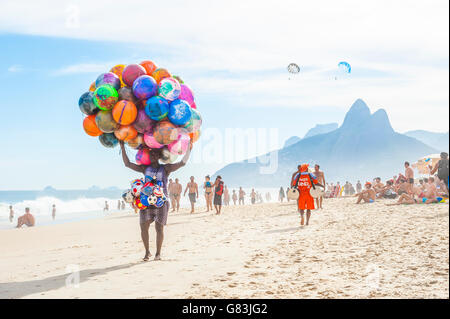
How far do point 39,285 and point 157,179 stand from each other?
7.46 feet

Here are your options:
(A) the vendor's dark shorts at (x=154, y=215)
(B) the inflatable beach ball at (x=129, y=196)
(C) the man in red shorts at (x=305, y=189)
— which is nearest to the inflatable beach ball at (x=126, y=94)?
(B) the inflatable beach ball at (x=129, y=196)

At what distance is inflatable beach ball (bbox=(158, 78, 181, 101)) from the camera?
6.02m

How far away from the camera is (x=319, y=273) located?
17.3 ft

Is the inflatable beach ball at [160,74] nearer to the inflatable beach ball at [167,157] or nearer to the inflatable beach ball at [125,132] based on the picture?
the inflatable beach ball at [125,132]

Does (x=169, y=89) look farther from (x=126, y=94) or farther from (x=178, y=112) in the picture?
(x=126, y=94)

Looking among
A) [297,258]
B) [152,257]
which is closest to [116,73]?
[152,257]

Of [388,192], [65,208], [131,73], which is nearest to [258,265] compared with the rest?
[131,73]

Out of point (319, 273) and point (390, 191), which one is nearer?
point (319, 273)

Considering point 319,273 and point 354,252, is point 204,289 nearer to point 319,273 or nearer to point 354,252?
point 319,273

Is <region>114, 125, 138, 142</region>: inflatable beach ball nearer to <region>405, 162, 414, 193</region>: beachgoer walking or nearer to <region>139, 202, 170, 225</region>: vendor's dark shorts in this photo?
<region>139, 202, 170, 225</region>: vendor's dark shorts

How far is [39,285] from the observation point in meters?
5.21
